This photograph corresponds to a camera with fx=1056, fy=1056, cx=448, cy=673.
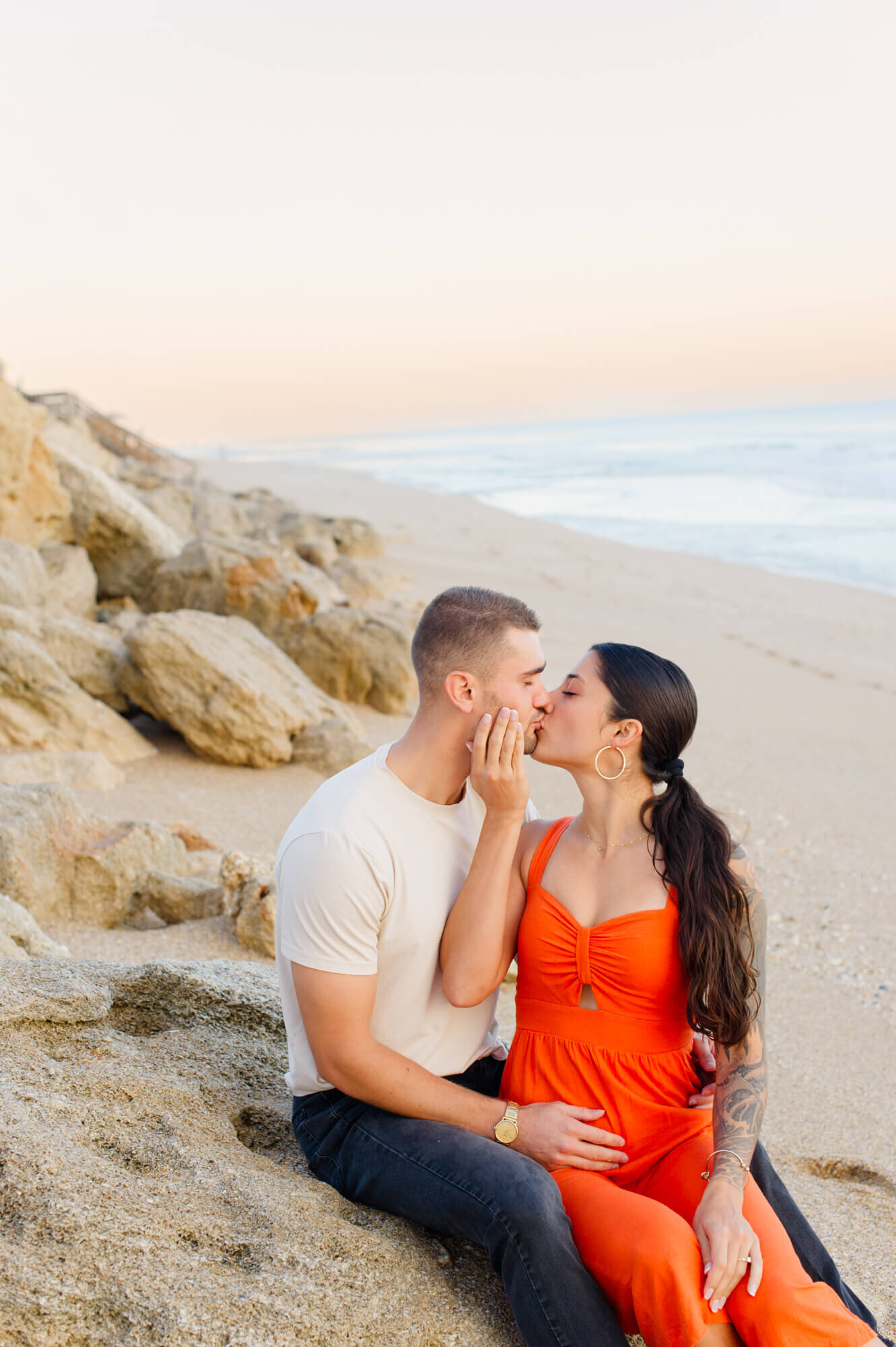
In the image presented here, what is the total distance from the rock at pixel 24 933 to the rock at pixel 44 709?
10.1 ft

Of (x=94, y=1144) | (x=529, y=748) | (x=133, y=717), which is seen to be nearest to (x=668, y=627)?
(x=133, y=717)

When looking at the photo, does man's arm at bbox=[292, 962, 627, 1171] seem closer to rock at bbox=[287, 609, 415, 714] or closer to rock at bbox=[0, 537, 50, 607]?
rock at bbox=[0, 537, 50, 607]

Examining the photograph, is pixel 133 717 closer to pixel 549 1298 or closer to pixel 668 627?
pixel 549 1298

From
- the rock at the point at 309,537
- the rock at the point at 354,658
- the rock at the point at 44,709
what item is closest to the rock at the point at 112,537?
the rock at the point at 354,658

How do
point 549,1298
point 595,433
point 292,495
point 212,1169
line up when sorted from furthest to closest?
point 595,433 → point 292,495 → point 212,1169 → point 549,1298

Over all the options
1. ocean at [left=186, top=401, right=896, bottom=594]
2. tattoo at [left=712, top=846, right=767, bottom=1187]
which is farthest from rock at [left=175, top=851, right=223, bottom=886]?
ocean at [left=186, top=401, right=896, bottom=594]

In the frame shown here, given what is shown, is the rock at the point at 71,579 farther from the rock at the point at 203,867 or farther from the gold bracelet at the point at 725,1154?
the gold bracelet at the point at 725,1154

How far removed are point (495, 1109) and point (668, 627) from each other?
12.6 metres

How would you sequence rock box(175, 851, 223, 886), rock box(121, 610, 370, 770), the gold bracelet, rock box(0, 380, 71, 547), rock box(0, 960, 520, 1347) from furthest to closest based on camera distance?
rock box(0, 380, 71, 547)
rock box(121, 610, 370, 770)
rock box(175, 851, 223, 886)
the gold bracelet
rock box(0, 960, 520, 1347)

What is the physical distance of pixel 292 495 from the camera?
37.6 metres

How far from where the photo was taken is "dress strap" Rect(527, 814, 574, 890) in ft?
10.4

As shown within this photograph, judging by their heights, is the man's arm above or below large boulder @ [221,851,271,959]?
above

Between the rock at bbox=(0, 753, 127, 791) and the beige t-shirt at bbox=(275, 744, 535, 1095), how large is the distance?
13.4 ft

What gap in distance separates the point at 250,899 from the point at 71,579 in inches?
226
